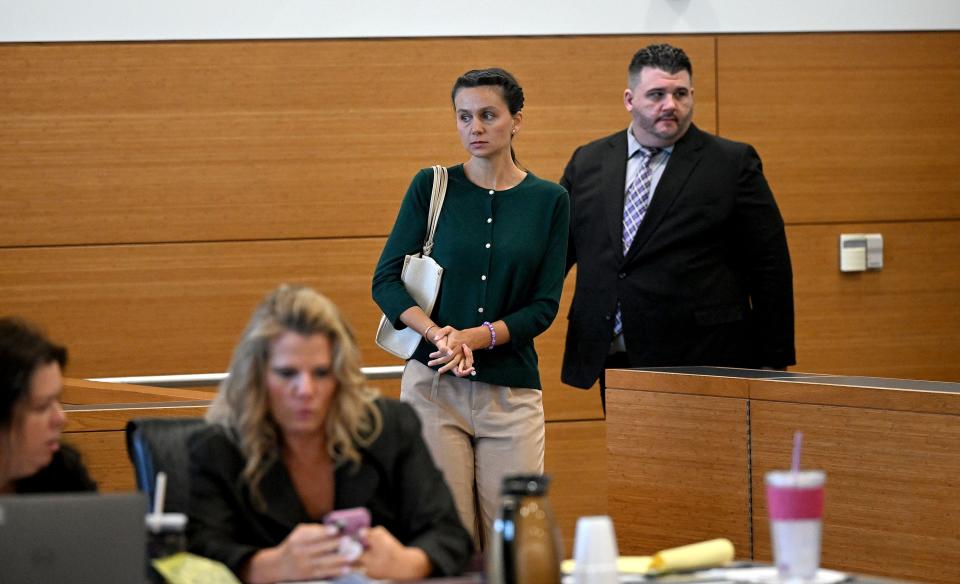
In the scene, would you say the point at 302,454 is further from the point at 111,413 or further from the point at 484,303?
the point at 111,413

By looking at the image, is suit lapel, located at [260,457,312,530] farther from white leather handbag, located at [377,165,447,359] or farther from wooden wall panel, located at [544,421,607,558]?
wooden wall panel, located at [544,421,607,558]

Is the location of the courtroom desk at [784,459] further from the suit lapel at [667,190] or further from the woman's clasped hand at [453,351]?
the woman's clasped hand at [453,351]

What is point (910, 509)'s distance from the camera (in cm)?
373

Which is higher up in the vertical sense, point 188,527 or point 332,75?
point 332,75

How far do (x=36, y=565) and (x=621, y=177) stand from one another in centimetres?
305

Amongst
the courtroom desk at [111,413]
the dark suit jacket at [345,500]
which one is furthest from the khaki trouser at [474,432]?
the dark suit jacket at [345,500]

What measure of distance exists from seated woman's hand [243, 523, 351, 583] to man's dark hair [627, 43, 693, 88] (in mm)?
2696

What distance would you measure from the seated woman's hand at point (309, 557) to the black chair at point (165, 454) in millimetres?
317

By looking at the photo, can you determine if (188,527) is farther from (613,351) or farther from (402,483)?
(613,351)

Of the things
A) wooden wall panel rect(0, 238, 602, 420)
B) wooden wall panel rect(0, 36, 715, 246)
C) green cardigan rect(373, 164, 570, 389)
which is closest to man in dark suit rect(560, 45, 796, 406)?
green cardigan rect(373, 164, 570, 389)

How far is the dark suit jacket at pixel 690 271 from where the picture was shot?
4.71 metres

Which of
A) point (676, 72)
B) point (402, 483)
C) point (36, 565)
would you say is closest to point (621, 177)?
point (676, 72)

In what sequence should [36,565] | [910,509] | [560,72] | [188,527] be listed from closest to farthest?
[36,565], [188,527], [910,509], [560,72]

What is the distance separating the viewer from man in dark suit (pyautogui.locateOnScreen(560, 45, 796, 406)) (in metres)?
4.71
